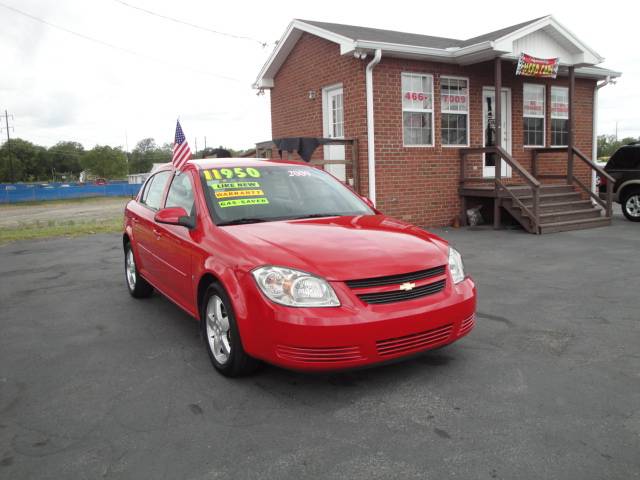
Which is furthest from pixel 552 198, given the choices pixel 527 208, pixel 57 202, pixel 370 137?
pixel 57 202

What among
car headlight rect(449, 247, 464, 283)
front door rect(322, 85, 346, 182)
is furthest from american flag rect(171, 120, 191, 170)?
car headlight rect(449, 247, 464, 283)

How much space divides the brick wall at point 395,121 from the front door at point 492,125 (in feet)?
0.55

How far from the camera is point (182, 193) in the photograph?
16.1ft

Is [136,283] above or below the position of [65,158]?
below

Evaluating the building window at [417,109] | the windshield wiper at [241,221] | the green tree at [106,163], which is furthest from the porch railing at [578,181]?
the green tree at [106,163]

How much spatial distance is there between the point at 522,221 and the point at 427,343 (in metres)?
8.68

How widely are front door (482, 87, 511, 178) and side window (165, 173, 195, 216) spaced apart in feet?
32.4

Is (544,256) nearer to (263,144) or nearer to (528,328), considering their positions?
(528,328)

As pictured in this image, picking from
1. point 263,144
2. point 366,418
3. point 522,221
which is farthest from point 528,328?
point 263,144

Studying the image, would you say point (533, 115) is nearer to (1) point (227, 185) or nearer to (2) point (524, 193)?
(2) point (524, 193)

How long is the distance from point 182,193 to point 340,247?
1.92 m

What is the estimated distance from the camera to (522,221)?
449 inches

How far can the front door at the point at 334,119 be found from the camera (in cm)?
1271

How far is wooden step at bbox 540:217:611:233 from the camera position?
36.8 ft
